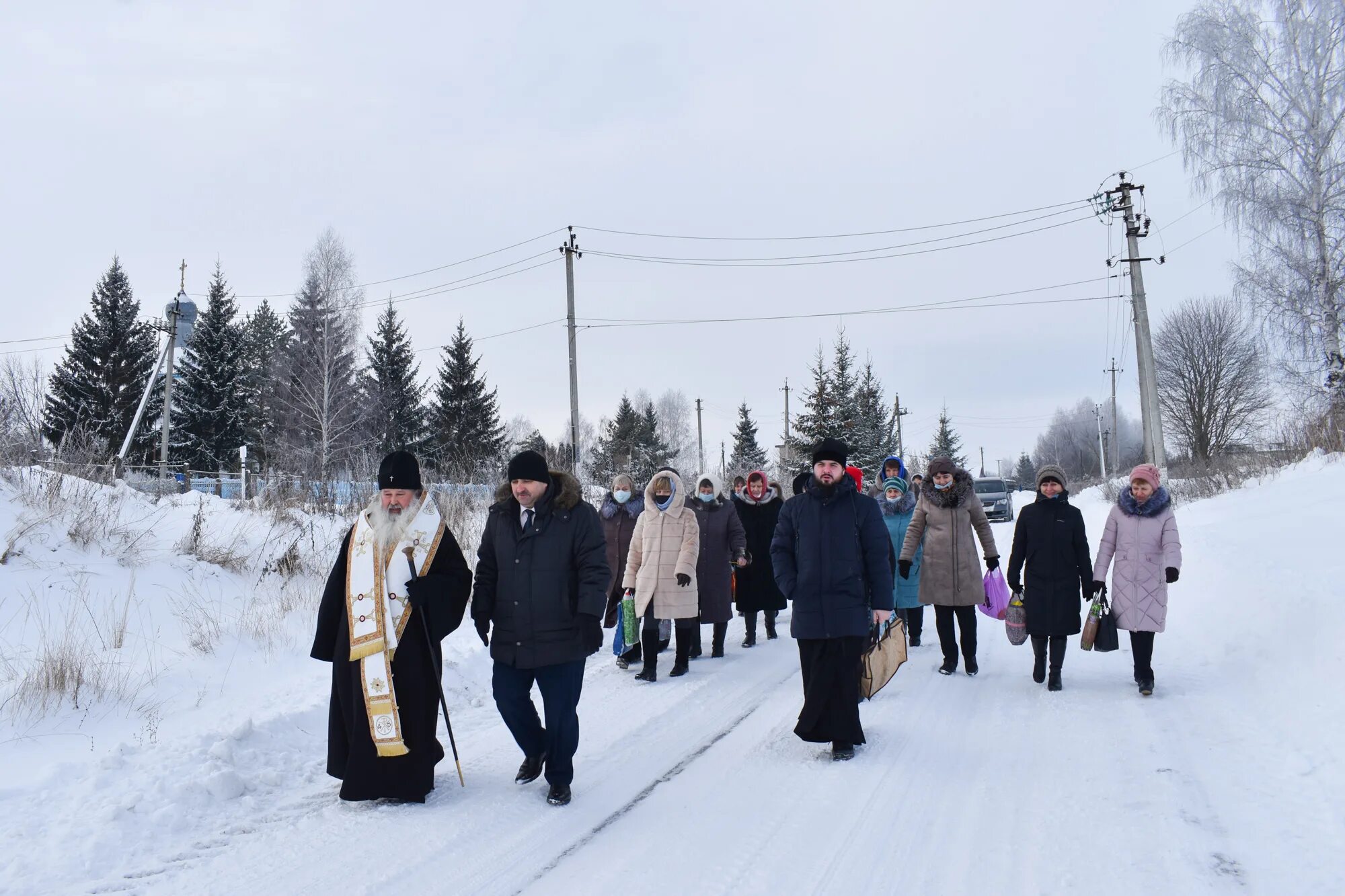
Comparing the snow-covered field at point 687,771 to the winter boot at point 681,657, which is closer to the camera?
the snow-covered field at point 687,771

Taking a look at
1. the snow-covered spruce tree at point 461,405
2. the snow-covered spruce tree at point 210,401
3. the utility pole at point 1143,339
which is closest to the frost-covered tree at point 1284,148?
the utility pole at point 1143,339

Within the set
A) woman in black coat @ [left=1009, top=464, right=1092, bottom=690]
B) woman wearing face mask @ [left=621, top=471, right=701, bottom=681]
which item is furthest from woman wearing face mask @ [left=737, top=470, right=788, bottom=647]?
woman in black coat @ [left=1009, top=464, right=1092, bottom=690]

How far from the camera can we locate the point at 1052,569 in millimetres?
7613

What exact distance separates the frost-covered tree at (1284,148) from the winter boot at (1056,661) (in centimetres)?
1562

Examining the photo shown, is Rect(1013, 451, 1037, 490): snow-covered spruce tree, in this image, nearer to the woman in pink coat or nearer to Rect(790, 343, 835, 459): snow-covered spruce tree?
Rect(790, 343, 835, 459): snow-covered spruce tree

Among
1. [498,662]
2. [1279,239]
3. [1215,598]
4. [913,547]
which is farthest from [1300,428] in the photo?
[498,662]

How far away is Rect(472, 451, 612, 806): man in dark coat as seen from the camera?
494 centimetres

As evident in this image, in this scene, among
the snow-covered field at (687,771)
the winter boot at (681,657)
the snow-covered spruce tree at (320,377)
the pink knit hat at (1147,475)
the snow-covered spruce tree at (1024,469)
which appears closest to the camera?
the snow-covered field at (687,771)

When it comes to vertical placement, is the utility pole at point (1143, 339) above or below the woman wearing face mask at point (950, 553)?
above

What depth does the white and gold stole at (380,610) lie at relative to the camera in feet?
15.5

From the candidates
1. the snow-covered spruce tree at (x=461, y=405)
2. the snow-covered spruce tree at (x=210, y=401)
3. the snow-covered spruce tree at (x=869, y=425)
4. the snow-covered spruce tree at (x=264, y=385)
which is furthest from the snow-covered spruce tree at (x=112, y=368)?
the snow-covered spruce tree at (x=869, y=425)

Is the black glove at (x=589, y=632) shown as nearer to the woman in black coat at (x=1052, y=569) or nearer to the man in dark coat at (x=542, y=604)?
the man in dark coat at (x=542, y=604)

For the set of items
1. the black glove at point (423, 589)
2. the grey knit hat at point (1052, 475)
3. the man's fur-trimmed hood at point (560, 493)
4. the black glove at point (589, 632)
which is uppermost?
the grey knit hat at point (1052, 475)

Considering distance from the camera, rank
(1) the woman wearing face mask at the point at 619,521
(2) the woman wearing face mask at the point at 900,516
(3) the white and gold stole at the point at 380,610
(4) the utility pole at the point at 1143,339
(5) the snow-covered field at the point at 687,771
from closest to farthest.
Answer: (5) the snow-covered field at the point at 687,771
(3) the white and gold stole at the point at 380,610
(1) the woman wearing face mask at the point at 619,521
(2) the woman wearing face mask at the point at 900,516
(4) the utility pole at the point at 1143,339
